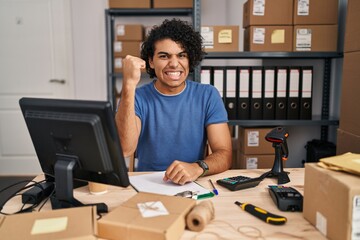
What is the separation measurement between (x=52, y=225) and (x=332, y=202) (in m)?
0.63

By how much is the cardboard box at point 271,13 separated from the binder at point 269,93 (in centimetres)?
31

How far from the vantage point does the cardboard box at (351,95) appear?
5.03ft

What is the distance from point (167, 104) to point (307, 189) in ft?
2.94

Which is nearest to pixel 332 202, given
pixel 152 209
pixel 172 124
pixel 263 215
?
pixel 263 215

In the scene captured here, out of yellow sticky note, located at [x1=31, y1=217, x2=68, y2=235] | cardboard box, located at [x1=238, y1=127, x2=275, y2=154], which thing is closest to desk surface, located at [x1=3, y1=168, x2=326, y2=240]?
yellow sticky note, located at [x1=31, y1=217, x2=68, y2=235]

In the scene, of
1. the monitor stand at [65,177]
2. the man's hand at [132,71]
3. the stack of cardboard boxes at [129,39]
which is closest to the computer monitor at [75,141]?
the monitor stand at [65,177]

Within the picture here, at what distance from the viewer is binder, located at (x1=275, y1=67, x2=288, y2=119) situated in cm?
212

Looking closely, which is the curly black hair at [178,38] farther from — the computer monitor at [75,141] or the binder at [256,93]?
the computer monitor at [75,141]

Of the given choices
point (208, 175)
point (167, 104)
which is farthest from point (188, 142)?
point (208, 175)

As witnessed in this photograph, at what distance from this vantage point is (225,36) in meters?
2.16

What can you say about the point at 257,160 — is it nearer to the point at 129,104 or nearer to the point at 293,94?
the point at 293,94

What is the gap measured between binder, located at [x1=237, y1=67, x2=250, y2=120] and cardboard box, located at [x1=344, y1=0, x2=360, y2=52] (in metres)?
0.65

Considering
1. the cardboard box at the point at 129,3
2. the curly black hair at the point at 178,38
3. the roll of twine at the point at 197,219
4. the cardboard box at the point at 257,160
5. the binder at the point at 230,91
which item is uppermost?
the cardboard box at the point at 129,3

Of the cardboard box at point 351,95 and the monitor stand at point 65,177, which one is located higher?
the cardboard box at point 351,95
